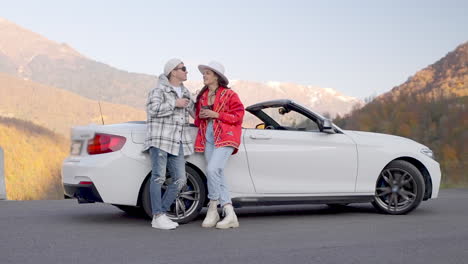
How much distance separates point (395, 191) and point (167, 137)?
3.19m

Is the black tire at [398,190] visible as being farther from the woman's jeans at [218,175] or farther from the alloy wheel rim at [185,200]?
the alloy wheel rim at [185,200]

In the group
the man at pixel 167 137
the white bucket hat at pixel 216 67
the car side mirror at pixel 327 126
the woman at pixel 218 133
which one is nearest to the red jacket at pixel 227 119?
the woman at pixel 218 133

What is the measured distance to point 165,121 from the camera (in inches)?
303

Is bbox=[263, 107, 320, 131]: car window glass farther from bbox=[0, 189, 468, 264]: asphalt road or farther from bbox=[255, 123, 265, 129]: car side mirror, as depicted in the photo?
bbox=[0, 189, 468, 264]: asphalt road

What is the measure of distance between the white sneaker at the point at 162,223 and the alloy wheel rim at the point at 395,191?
2875mm

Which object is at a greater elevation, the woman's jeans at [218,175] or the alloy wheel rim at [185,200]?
the woman's jeans at [218,175]

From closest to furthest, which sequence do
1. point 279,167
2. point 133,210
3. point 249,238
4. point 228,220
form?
1. point 249,238
2. point 228,220
3. point 279,167
4. point 133,210

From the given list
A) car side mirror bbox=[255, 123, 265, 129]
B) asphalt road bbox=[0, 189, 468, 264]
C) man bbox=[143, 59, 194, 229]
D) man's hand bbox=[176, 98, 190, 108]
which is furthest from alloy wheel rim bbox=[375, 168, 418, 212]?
man's hand bbox=[176, 98, 190, 108]

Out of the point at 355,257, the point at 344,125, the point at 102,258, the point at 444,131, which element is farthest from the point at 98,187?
the point at 344,125

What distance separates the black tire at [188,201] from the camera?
26.1 feet

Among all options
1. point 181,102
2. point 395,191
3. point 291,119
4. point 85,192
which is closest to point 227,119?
point 181,102

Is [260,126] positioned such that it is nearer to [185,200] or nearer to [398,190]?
[185,200]

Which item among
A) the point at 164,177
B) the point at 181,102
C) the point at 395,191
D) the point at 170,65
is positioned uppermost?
the point at 170,65

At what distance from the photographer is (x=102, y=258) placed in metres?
5.70
